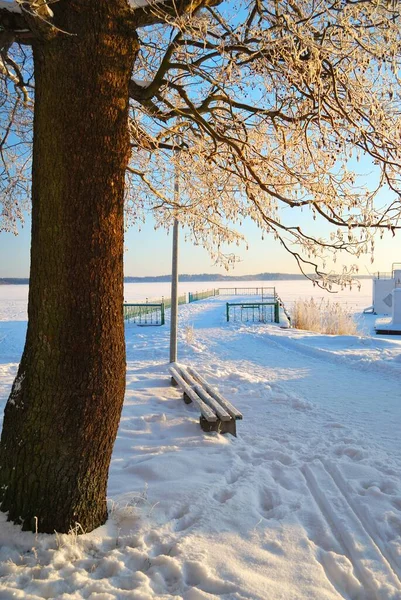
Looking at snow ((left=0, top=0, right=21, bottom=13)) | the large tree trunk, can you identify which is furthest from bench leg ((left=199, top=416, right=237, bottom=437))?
snow ((left=0, top=0, right=21, bottom=13))

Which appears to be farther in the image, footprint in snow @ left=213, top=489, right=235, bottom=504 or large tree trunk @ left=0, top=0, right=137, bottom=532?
footprint in snow @ left=213, top=489, right=235, bottom=504

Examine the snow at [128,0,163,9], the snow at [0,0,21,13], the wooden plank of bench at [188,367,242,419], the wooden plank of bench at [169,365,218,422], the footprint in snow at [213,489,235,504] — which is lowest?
the footprint in snow at [213,489,235,504]

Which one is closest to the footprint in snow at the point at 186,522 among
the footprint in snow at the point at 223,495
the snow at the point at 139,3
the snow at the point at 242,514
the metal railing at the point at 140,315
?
the snow at the point at 242,514

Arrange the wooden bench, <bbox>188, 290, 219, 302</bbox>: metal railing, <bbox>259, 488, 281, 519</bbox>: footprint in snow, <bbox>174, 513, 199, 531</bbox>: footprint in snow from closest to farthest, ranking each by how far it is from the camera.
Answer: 1. <bbox>174, 513, 199, 531</bbox>: footprint in snow
2. <bbox>259, 488, 281, 519</bbox>: footprint in snow
3. the wooden bench
4. <bbox>188, 290, 219, 302</bbox>: metal railing

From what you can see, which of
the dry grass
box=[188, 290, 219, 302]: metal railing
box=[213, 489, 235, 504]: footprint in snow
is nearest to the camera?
box=[213, 489, 235, 504]: footprint in snow

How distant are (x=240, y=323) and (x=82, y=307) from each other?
18102 mm

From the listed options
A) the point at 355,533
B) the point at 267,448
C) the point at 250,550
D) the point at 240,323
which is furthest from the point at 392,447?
the point at 240,323

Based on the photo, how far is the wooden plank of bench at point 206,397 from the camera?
17.7 feet

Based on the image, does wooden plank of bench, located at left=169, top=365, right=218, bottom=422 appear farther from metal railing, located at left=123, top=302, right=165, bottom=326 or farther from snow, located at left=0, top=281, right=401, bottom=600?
metal railing, located at left=123, top=302, right=165, bottom=326

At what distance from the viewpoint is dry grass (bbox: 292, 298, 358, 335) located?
17641 mm

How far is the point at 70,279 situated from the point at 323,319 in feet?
57.2

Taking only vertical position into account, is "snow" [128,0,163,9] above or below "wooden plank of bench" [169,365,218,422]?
above

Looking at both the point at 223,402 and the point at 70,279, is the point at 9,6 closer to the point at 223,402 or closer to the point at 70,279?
the point at 70,279

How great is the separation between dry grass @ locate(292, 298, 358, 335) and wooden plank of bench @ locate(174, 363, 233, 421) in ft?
36.3
